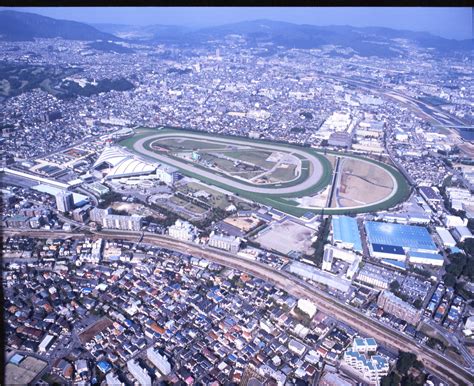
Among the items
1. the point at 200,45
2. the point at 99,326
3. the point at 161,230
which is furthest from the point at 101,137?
the point at 200,45

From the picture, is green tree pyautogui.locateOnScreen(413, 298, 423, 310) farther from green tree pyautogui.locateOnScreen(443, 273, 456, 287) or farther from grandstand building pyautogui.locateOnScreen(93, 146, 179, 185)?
grandstand building pyautogui.locateOnScreen(93, 146, 179, 185)

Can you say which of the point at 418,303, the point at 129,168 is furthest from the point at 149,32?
the point at 418,303

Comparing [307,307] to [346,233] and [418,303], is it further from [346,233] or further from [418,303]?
[346,233]

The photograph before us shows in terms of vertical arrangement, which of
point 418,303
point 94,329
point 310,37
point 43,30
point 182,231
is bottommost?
point 94,329

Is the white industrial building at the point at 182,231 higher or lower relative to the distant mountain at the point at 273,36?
lower

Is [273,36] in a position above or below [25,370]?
above

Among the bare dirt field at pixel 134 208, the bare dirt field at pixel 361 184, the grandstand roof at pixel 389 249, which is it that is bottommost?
the bare dirt field at pixel 134 208

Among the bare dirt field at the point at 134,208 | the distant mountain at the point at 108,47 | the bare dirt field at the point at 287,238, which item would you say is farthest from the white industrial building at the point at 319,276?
the distant mountain at the point at 108,47

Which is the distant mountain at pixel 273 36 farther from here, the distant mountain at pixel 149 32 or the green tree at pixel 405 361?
the green tree at pixel 405 361
